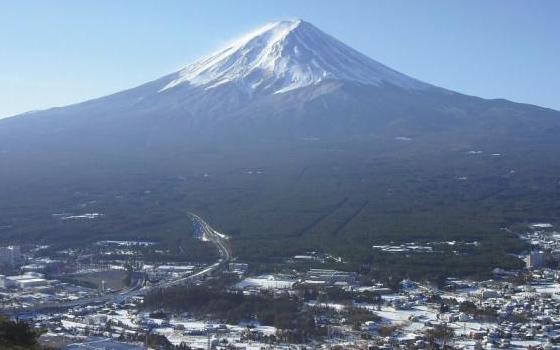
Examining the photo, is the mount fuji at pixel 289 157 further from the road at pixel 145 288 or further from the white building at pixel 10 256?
the white building at pixel 10 256

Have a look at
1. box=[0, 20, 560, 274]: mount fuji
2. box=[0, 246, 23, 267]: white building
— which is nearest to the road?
box=[0, 20, 560, 274]: mount fuji

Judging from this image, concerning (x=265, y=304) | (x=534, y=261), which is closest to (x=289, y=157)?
(x=534, y=261)

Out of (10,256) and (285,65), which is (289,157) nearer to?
(285,65)

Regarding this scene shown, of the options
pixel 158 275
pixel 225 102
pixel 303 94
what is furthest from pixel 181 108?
pixel 158 275

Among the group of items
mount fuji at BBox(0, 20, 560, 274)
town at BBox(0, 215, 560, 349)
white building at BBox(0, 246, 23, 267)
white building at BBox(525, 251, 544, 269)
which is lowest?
town at BBox(0, 215, 560, 349)

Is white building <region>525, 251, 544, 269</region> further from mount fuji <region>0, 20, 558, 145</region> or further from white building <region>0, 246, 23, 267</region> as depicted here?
mount fuji <region>0, 20, 558, 145</region>

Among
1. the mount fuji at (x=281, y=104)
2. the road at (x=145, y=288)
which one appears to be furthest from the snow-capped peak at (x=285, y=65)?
the road at (x=145, y=288)
